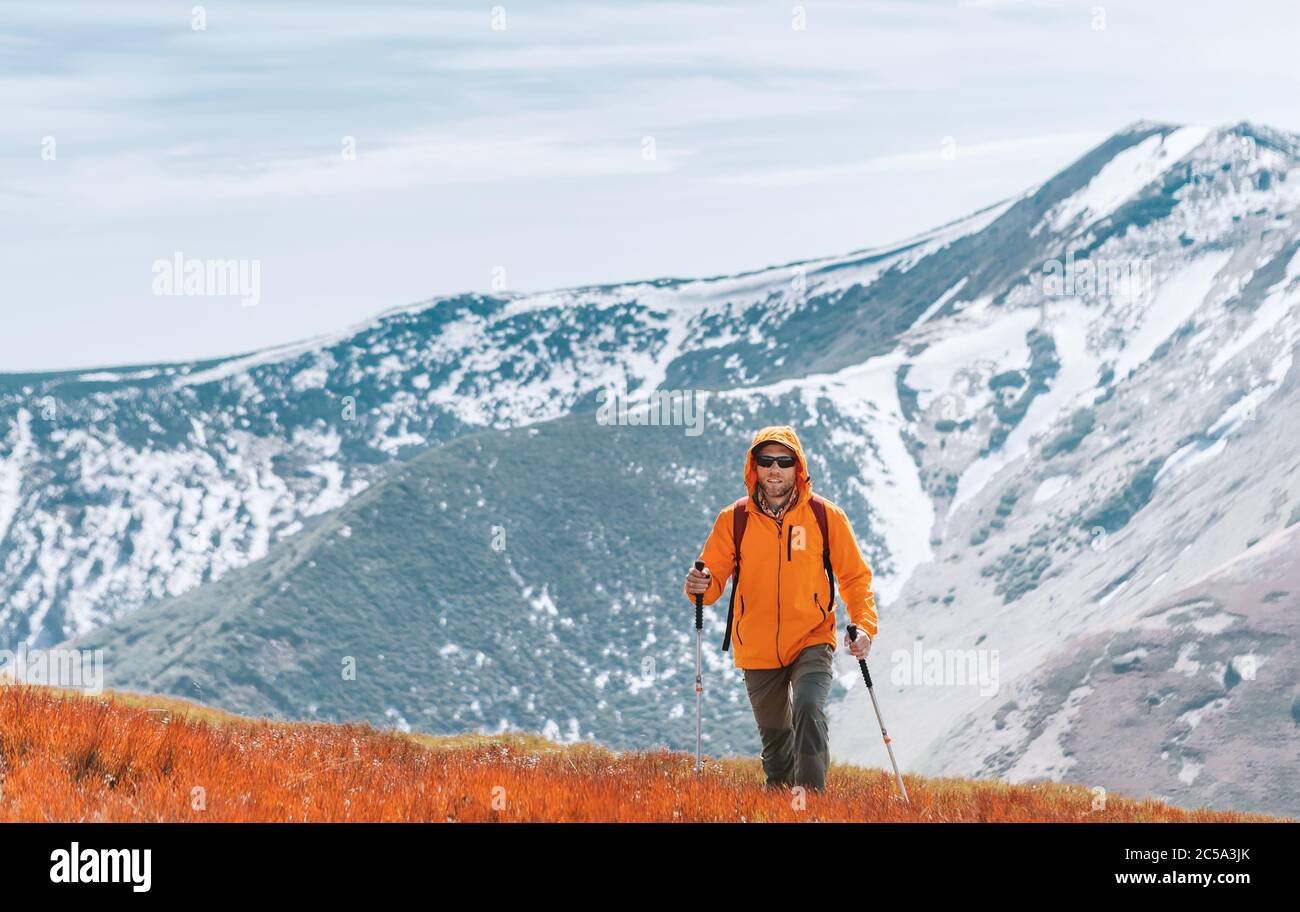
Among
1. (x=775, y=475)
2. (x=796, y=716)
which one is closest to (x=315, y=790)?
(x=796, y=716)

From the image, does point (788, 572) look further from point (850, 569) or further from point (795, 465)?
point (795, 465)

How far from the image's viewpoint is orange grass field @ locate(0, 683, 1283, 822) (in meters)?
7.13

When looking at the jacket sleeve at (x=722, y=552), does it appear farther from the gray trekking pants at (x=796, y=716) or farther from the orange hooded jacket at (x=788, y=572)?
the gray trekking pants at (x=796, y=716)

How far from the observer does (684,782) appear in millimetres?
10180

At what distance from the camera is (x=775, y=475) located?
10992 mm

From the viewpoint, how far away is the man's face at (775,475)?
11.0 meters

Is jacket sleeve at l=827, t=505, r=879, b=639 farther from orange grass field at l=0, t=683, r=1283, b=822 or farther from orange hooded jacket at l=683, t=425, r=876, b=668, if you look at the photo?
orange grass field at l=0, t=683, r=1283, b=822

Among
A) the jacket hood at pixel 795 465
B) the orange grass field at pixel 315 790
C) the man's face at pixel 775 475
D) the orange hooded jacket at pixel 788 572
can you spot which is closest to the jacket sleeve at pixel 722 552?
the orange hooded jacket at pixel 788 572

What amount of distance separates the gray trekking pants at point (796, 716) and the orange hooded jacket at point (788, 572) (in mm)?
144

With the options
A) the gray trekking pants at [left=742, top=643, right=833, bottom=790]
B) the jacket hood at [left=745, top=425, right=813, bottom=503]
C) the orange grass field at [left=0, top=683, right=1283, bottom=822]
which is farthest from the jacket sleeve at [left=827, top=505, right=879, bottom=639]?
the orange grass field at [left=0, top=683, right=1283, bottom=822]

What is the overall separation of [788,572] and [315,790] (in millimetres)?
4550
